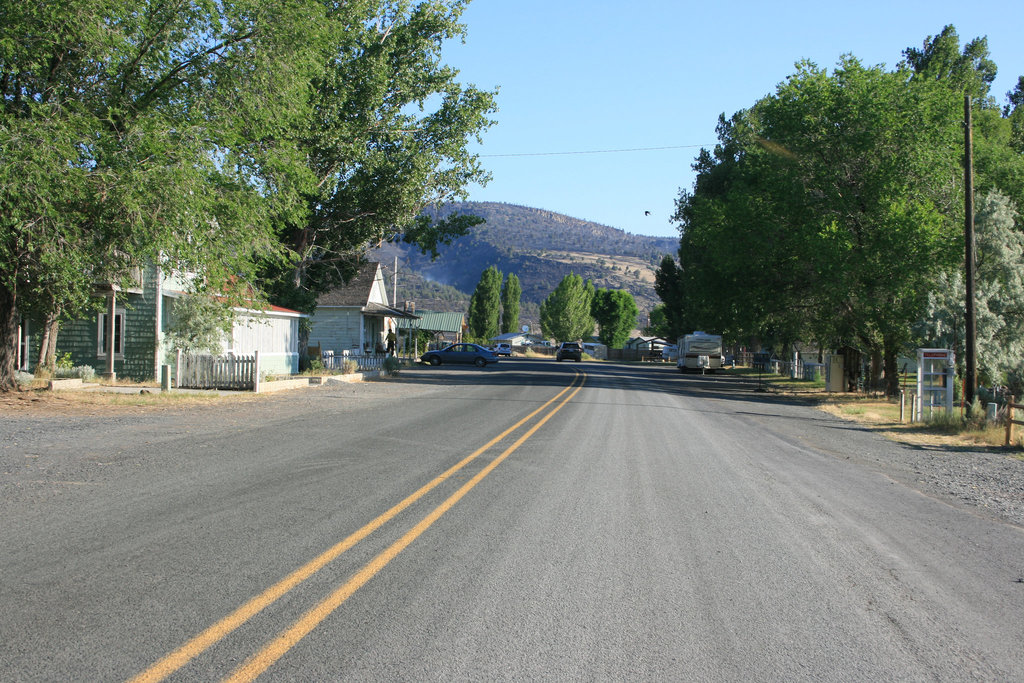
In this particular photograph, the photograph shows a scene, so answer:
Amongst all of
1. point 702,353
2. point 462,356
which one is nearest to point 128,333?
point 462,356

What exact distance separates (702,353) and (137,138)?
42323mm

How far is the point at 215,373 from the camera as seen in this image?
2484cm

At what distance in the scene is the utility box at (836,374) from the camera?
111 ft

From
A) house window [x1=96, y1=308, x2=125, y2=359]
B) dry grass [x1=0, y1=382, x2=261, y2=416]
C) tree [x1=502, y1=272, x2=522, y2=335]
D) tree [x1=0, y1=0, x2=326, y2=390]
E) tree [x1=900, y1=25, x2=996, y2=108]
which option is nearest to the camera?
tree [x1=0, y1=0, x2=326, y2=390]

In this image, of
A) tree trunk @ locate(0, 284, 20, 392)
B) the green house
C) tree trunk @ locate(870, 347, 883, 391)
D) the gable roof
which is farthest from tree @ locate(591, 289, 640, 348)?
tree trunk @ locate(0, 284, 20, 392)

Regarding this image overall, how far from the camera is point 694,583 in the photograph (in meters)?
5.78

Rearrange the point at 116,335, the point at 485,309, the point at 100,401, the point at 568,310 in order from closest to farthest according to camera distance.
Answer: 1. the point at 100,401
2. the point at 116,335
3. the point at 485,309
4. the point at 568,310

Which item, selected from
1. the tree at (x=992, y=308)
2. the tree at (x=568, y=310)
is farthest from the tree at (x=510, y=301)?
the tree at (x=992, y=308)

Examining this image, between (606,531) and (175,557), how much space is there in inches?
142

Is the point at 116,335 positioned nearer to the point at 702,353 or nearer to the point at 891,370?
the point at 891,370

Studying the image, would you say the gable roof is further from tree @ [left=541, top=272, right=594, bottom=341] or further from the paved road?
tree @ [left=541, top=272, right=594, bottom=341]

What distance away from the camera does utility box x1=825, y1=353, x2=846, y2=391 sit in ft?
111

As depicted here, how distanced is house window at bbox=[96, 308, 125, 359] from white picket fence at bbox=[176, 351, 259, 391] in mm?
3087

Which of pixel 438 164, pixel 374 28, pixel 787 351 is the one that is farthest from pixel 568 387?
pixel 787 351
